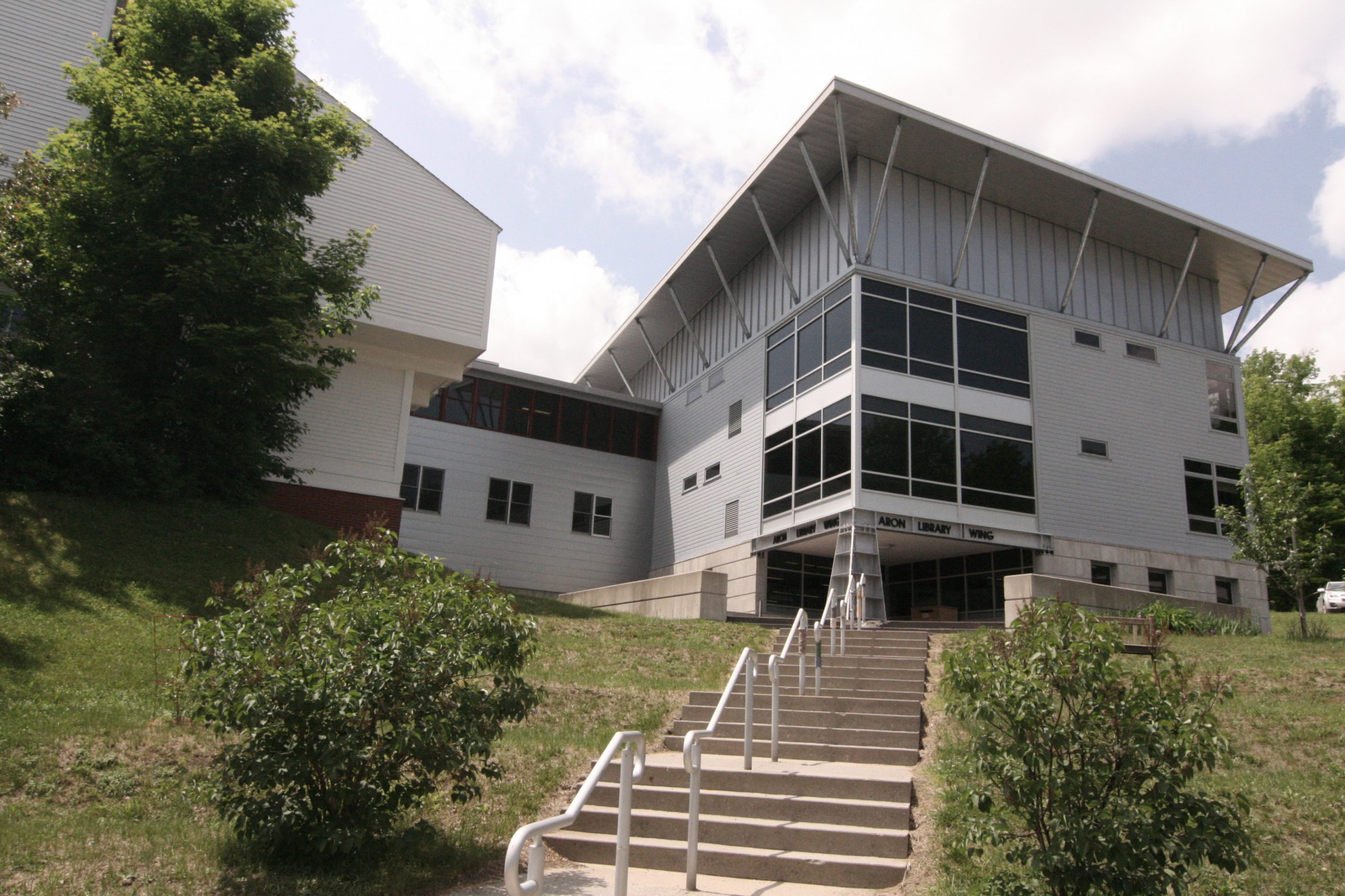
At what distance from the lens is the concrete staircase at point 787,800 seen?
700 centimetres

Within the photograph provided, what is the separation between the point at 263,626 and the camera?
6918 mm

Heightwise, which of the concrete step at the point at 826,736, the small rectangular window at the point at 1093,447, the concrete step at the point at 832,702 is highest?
the small rectangular window at the point at 1093,447

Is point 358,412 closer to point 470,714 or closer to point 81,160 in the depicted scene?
point 81,160

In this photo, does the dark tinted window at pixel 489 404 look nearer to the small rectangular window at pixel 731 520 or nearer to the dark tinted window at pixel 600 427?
the dark tinted window at pixel 600 427

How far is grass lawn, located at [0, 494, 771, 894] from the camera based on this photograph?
660cm

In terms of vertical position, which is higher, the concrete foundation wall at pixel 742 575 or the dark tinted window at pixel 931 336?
the dark tinted window at pixel 931 336

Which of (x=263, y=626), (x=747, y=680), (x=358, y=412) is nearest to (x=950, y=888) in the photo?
(x=747, y=680)

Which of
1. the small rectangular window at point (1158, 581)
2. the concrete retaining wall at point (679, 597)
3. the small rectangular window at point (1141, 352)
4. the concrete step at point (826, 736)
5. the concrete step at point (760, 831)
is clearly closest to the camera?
the concrete step at point (760, 831)

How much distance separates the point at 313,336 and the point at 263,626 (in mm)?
13860

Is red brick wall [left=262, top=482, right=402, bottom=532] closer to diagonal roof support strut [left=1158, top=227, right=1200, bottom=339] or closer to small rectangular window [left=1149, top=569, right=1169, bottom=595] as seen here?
small rectangular window [left=1149, top=569, right=1169, bottom=595]

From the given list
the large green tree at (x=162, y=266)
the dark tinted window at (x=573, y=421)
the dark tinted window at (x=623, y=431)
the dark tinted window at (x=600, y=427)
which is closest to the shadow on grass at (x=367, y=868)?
the large green tree at (x=162, y=266)

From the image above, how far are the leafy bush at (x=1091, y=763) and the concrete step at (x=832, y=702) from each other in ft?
16.1

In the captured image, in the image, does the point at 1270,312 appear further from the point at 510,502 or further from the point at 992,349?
the point at 510,502

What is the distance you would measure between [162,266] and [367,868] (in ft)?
43.8
